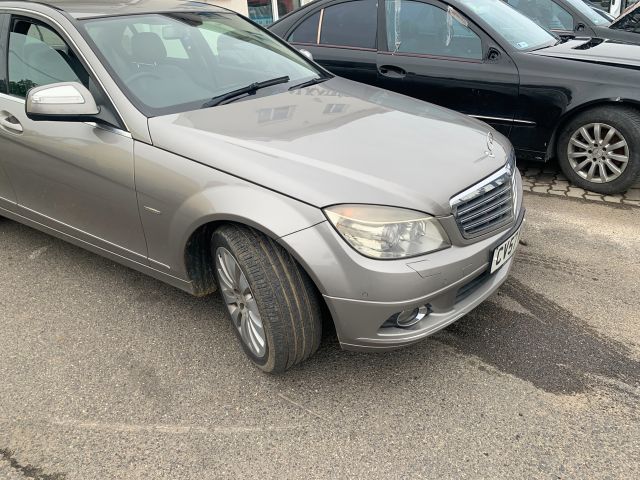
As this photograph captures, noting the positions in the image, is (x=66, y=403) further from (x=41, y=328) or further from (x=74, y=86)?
(x=74, y=86)

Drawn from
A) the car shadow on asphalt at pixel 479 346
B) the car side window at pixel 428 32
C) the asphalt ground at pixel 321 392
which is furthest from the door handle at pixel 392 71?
the car shadow on asphalt at pixel 479 346

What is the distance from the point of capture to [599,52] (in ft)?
14.8

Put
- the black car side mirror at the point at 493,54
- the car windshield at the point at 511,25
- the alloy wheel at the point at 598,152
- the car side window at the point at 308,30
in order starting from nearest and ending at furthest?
the alloy wheel at the point at 598,152
the black car side mirror at the point at 493,54
the car windshield at the point at 511,25
the car side window at the point at 308,30

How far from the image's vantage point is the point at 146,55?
9.49ft

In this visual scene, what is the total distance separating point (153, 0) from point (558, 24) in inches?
221

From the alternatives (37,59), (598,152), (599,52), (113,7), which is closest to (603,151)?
(598,152)

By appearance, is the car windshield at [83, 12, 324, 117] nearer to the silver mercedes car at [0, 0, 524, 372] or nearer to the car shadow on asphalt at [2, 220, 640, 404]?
the silver mercedes car at [0, 0, 524, 372]

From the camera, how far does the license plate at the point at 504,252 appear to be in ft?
7.77

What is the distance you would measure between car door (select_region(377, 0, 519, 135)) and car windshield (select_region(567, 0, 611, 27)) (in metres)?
3.30

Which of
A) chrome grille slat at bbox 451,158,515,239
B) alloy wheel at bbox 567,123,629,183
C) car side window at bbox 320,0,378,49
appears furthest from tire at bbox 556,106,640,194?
chrome grille slat at bbox 451,158,515,239

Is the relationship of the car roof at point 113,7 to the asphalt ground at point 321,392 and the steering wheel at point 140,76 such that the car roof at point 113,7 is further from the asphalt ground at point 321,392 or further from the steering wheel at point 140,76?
the asphalt ground at point 321,392

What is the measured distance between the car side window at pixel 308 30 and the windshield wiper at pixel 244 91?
89.1 inches

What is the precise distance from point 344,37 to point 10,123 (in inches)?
122

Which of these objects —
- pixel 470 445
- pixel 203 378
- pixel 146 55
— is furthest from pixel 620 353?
pixel 146 55
